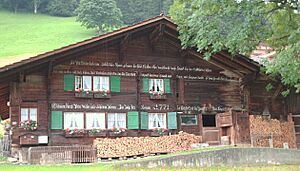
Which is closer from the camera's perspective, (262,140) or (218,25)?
(218,25)

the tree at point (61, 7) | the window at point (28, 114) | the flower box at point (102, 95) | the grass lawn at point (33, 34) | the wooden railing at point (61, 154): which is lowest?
the wooden railing at point (61, 154)

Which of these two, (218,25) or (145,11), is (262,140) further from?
(145,11)

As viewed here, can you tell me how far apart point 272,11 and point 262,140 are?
32.7 ft

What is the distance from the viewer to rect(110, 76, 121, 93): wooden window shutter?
2442 centimetres

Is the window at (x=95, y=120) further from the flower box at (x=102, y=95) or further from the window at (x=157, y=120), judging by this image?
the window at (x=157, y=120)

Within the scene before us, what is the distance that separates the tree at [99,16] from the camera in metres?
75.7

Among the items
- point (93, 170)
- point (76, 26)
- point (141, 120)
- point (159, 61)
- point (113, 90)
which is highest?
point (76, 26)

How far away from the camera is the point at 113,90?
24.4 m

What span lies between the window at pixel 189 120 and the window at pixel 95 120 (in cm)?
452

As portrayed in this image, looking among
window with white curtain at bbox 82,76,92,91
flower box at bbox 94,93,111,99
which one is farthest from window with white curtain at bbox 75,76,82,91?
flower box at bbox 94,93,111,99

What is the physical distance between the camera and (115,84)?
24516mm

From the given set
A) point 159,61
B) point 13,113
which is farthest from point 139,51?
point 13,113

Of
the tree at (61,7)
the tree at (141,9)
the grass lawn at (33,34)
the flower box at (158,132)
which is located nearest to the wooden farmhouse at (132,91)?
the flower box at (158,132)

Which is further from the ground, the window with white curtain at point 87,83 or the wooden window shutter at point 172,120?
the window with white curtain at point 87,83
